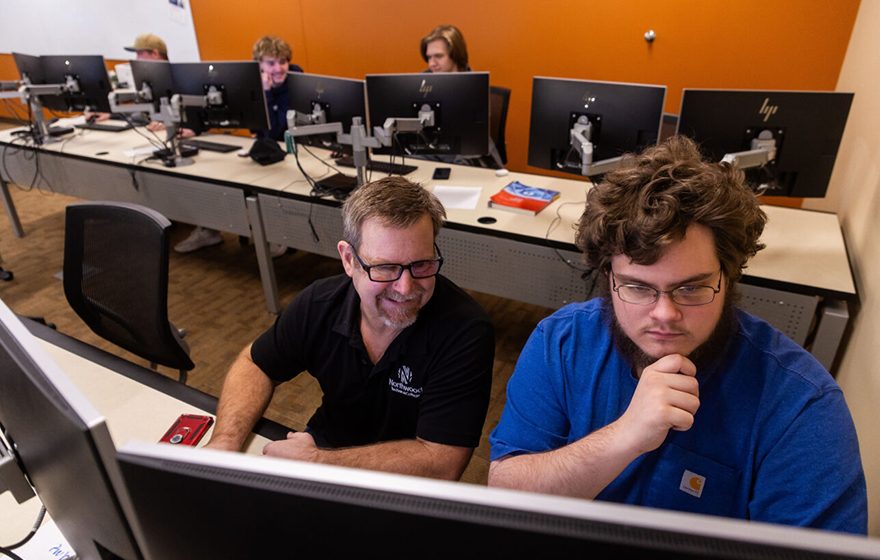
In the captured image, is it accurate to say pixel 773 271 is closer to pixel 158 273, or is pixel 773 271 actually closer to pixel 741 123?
pixel 741 123

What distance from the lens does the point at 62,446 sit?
2.11 ft

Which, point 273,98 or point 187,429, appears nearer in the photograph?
point 187,429

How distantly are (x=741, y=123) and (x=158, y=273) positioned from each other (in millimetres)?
2076

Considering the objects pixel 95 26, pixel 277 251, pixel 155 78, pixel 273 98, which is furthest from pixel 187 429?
pixel 95 26

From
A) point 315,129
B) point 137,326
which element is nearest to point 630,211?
point 137,326

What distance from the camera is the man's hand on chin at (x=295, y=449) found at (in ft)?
3.74

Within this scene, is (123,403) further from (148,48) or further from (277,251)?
(148,48)

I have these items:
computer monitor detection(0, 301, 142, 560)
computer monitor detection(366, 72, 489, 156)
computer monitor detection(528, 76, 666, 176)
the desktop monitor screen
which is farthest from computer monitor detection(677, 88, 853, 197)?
the desktop monitor screen

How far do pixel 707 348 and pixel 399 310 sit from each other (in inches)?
25.3

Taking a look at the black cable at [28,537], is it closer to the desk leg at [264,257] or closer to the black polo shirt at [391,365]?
the black polo shirt at [391,365]

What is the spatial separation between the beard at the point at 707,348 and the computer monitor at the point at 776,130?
3.77ft

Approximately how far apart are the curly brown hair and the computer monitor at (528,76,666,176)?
109 cm

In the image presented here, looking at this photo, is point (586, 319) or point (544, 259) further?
point (544, 259)

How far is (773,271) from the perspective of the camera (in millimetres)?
1889
